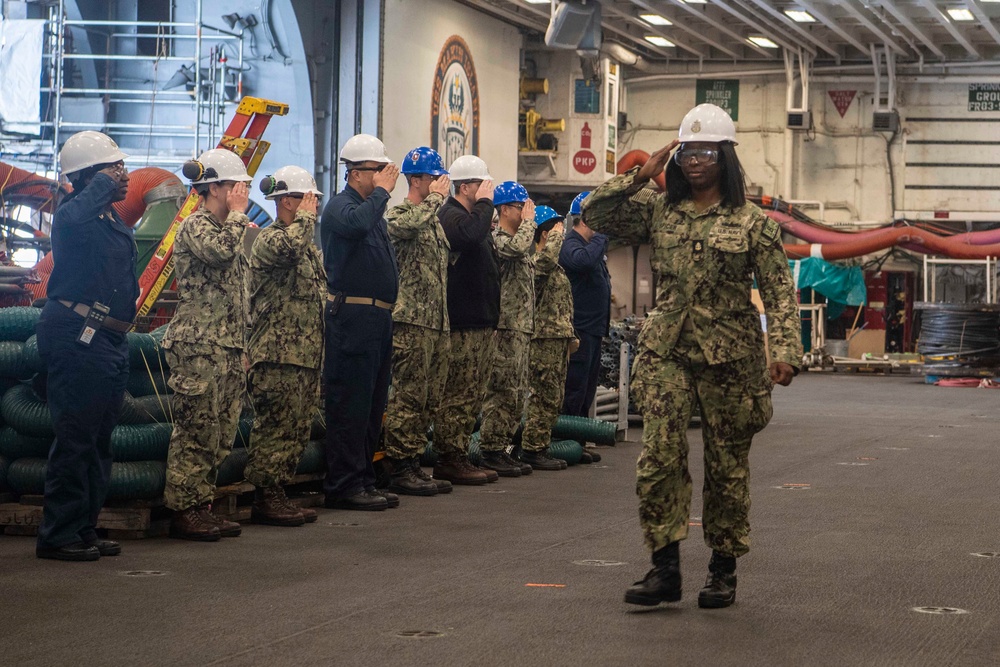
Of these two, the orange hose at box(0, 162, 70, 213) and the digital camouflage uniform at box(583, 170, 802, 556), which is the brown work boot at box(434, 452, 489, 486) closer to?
the digital camouflage uniform at box(583, 170, 802, 556)

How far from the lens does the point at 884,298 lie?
76.6 feet

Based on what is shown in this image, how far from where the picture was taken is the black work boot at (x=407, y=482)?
748cm

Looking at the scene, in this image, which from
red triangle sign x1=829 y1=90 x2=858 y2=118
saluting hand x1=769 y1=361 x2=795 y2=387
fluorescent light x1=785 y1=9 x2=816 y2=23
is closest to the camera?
saluting hand x1=769 y1=361 x2=795 y2=387

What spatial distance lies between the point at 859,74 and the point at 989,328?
647 cm

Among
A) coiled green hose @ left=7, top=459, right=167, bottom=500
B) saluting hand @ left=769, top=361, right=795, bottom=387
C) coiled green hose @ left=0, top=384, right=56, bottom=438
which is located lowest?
coiled green hose @ left=7, top=459, right=167, bottom=500

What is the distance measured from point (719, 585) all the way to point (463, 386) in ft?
11.1

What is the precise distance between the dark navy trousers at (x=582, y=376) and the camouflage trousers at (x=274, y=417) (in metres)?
3.42

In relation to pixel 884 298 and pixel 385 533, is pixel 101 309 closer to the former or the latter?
pixel 385 533

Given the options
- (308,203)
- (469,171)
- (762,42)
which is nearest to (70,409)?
(308,203)

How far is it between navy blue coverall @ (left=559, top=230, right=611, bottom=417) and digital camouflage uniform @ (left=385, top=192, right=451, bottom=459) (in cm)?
195

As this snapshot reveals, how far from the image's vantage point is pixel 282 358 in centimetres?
643

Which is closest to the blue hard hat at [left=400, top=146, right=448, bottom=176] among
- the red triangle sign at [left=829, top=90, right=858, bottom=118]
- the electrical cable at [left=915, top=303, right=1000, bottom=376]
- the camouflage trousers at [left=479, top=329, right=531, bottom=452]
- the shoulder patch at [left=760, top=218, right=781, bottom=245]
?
the camouflage trousers at [left=479, top=329, right=531, bottom=452]

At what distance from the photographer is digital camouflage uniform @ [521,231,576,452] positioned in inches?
346

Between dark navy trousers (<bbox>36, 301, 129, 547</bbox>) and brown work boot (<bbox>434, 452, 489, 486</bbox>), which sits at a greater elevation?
dark navy trousers (<bbox>36, 301, 129, 547</bbox>)
